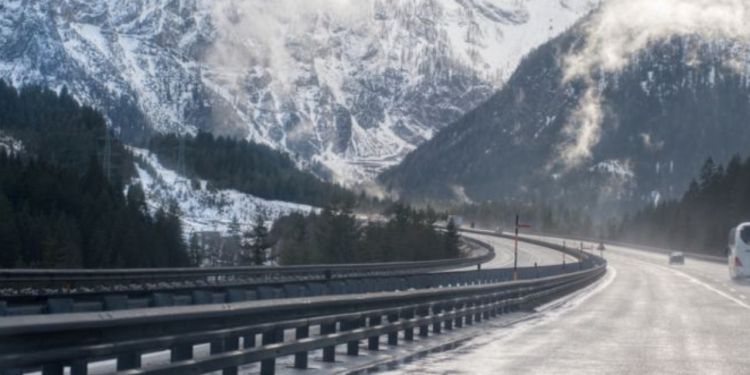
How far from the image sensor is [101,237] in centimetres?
11956

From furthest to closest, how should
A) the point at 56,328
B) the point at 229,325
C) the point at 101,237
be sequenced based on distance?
the point at 101,237
the point at 229,325
the point at 56,328

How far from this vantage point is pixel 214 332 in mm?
13805

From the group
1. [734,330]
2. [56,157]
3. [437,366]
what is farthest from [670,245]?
[437,366]

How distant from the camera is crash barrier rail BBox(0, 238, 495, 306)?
3069 centimetres

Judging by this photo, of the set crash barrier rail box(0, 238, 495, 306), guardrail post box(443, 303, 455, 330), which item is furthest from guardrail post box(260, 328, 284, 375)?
guardrail post box(443, 303, 455, 330)

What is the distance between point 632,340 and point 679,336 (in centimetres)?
195

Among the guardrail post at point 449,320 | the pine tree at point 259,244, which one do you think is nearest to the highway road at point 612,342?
the guardrail post at point 449,320

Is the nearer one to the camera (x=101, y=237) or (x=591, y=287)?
(x=591, y=287)

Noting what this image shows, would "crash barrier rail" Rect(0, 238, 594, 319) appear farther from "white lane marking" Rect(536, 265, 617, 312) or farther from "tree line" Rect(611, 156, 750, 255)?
"tree line" Rect(611, 156, 750, 255)

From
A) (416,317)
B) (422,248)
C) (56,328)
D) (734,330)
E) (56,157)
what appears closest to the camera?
(56,328)

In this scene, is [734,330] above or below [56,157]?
below

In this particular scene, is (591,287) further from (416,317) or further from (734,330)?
(416,317)

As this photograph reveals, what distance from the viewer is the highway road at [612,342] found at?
19.7 metres

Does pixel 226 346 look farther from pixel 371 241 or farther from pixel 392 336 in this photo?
pixel 371 241
